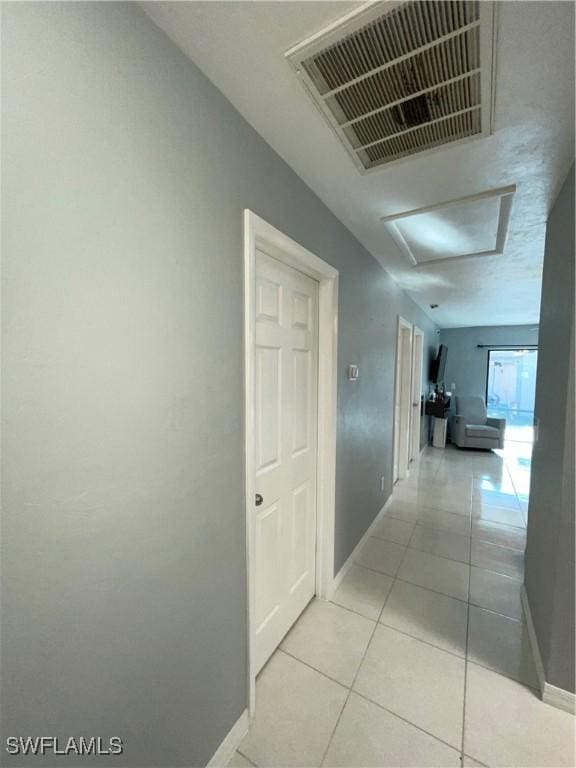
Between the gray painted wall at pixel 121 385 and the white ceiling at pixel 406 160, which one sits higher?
the white ceiling at pixel 406 160

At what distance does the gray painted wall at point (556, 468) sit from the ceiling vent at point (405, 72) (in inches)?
32.0

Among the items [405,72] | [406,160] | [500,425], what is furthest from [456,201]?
[500,425]

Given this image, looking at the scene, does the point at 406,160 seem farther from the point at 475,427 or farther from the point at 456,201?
the point at 475,427

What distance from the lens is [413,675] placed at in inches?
59.4

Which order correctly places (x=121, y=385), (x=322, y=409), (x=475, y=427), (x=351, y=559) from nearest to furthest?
(x=121, y=385) < (x=322, y=409) < (x=351, y=559) < (x=475, y=427)

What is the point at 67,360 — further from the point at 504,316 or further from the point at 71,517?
the point at 504,316

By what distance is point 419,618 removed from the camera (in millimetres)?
1854

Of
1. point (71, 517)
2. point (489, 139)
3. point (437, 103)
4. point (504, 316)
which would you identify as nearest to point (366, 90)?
point (437, 103)

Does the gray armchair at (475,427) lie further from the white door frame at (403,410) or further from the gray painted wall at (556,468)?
the gray painted wall at (556,468)

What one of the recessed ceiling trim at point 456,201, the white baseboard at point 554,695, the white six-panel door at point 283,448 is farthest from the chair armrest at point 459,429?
the recessed ceiling trim at point 456,201

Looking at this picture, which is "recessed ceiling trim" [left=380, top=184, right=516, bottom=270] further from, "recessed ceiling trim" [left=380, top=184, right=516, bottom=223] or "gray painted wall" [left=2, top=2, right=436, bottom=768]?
"gray painted wall" [left=2, top=2, right=436, bottom=768]

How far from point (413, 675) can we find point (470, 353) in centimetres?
667

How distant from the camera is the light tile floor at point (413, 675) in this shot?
1206 millimetres

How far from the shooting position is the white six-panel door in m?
1.46
